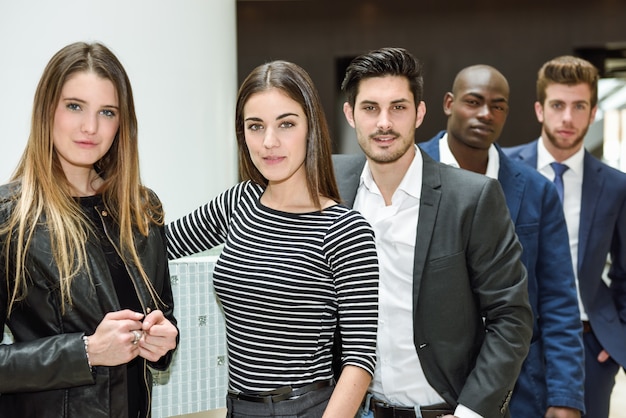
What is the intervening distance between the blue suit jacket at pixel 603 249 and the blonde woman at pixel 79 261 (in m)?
1.98

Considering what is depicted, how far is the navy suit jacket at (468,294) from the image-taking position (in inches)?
76.3

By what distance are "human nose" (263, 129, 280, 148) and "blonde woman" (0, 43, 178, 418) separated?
35 cm

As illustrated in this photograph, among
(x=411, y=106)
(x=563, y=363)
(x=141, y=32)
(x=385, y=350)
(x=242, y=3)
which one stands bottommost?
(x=563, y=363)

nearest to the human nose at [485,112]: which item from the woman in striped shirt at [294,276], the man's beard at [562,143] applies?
the man's beard at [562,143]

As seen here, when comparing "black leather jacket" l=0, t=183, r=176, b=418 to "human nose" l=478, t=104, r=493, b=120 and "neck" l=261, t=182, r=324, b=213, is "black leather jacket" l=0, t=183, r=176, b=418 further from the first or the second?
"human nose" l=478, t=104, r=493, b=120

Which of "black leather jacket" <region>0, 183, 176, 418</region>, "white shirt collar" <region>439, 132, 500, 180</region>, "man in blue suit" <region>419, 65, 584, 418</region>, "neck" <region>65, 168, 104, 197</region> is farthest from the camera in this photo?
"white shirt collar" <region>439, 132, 500, 180</region>

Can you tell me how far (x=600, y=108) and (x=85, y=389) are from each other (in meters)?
6.32

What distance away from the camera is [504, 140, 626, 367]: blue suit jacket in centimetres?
294

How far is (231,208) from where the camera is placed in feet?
6.22

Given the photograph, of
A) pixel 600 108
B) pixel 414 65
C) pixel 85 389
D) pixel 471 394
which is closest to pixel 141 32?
pixel 414 65

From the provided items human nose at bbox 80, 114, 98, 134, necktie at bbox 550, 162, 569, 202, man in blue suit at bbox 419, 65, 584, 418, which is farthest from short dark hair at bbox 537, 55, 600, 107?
human nose at bbox 80, 114, 98, 134

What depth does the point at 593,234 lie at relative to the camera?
2.94m

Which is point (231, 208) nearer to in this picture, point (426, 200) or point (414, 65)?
point (426, 200)

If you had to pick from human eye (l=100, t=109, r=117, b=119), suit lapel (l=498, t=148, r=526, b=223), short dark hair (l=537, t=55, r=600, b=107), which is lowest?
suit lapel (l=498, t=148, r=526, b=223)
